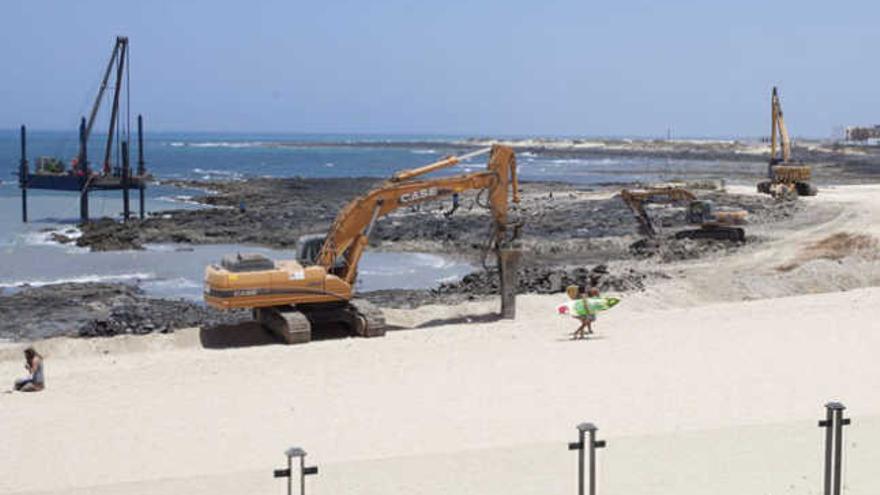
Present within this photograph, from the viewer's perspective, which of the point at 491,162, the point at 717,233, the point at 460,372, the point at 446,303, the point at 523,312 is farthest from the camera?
the point at 717,233

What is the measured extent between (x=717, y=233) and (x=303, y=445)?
27.0 meters

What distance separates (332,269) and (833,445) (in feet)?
46.4

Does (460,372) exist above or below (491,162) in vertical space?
below

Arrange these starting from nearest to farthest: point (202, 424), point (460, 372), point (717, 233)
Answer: point (202, 424) → point (460, 372) → point (717, 233)

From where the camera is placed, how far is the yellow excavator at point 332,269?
1967 centimetres

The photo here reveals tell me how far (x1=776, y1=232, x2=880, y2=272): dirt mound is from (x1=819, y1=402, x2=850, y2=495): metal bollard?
2152cm

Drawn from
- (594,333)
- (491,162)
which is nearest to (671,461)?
(594,333)

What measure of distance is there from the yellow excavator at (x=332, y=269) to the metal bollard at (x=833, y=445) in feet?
41.5

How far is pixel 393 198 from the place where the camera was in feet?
69.7

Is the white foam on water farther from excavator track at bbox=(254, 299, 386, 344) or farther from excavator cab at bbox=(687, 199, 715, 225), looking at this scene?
excavator cab at bbox=(687, 199, 715, 225)

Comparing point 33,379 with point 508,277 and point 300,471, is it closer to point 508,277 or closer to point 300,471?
point 508,277

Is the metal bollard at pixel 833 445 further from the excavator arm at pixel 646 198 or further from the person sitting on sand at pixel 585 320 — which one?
the excavator arm at pixel 646 198

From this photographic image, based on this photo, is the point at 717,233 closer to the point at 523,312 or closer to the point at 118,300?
the point at 523,312

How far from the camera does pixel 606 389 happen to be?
14.7m
